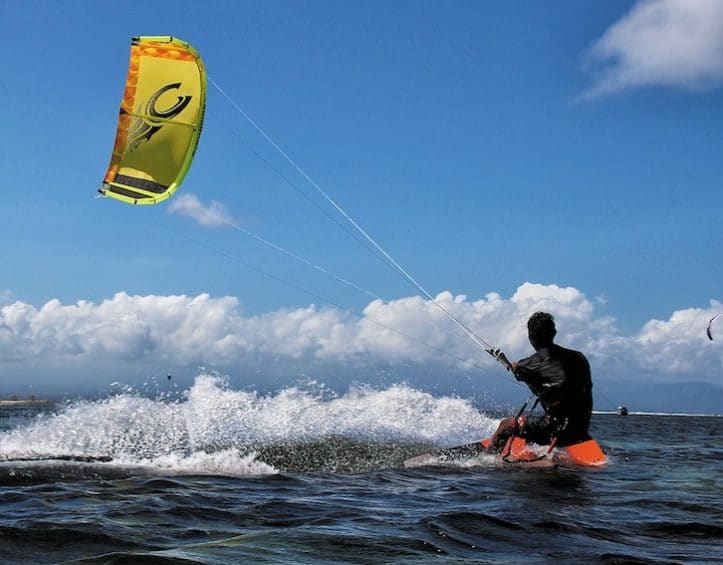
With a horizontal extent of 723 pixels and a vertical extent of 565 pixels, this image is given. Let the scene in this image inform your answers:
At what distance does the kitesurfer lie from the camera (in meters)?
12.9

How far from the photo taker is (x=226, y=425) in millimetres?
17344

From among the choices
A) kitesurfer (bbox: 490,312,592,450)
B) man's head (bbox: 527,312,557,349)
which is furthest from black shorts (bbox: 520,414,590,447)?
man's head (bbox: 527,312,557,349)

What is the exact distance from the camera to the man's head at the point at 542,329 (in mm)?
13000

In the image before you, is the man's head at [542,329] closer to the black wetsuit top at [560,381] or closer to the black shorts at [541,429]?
the black wetsuit top at [560,381]

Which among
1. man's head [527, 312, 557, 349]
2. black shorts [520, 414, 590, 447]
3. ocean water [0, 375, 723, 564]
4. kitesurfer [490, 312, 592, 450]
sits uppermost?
man's head [527, 312, 557, 349]

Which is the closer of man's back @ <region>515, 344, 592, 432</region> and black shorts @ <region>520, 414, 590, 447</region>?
man's back @ <region>515, 344, 592, 432</region>

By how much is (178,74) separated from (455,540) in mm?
11758

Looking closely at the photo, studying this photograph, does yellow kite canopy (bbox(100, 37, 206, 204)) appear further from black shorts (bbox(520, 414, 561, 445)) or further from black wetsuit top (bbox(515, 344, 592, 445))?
black shorts (bbox(520, 414, 561, 445))

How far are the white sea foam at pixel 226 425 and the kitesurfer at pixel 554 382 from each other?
5145 mm

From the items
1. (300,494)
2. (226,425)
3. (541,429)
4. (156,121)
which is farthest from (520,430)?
(156,121)

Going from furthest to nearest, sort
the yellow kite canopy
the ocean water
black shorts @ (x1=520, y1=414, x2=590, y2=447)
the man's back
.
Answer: the yellow kite canopy < black shorts @ (x1=520, y1=414, x2=590, y2=447) < the man's back < the ocean water

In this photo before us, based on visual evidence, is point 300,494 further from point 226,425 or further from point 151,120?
point 151,120

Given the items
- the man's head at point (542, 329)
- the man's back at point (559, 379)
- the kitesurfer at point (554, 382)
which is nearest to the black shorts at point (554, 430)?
the kitesurfer at point (554, 382)

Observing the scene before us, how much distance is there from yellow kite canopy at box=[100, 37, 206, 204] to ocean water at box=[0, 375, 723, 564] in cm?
552
